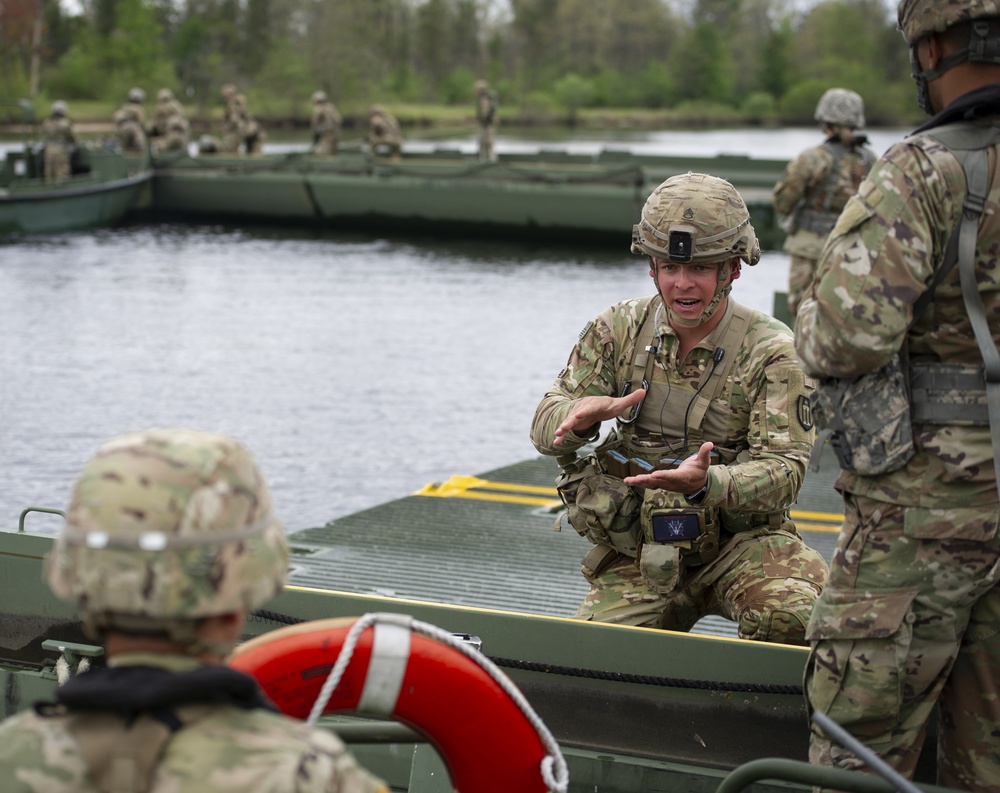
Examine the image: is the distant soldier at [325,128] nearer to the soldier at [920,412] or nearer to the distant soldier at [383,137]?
the distant soldier at [383,137]

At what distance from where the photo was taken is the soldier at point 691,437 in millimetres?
3859

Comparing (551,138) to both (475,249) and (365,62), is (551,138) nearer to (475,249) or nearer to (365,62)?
(365,62)

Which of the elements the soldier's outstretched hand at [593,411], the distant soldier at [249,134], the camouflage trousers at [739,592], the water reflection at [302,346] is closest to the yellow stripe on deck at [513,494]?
the water reflection at [302,346]

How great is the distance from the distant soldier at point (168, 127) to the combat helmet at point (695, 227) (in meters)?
27.2

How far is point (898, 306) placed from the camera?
2.79 m

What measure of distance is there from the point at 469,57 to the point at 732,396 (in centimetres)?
9515

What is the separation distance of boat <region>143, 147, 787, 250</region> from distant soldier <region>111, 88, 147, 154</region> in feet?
4.00

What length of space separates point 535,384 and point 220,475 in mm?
12936

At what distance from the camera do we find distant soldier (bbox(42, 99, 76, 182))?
81.0 ft

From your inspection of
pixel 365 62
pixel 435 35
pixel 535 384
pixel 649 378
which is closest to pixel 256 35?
pixel 365 62

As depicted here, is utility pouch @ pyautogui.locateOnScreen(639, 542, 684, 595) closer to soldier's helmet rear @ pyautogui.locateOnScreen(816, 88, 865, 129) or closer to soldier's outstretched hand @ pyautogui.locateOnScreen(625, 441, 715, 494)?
soldier's outstretched hand @ pyautogui.locateOnScreen(625, 441, 715, 494)

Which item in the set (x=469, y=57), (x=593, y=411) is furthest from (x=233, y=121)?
(x=469, y=57)

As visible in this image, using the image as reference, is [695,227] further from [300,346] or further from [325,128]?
[325,128]

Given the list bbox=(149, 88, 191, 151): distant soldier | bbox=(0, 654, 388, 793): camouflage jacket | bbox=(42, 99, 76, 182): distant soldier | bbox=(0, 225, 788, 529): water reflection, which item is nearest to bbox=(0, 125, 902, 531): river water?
bbox=(0, 225, 788, 529): water reflection
